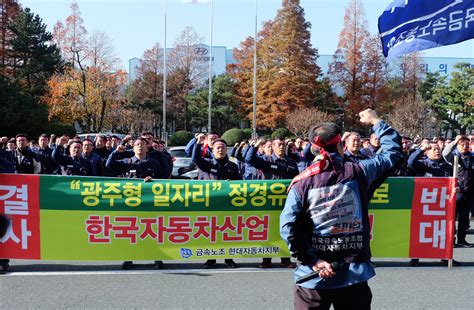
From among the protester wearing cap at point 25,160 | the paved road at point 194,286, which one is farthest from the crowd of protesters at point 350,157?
the protester wearing cap at point 25,160

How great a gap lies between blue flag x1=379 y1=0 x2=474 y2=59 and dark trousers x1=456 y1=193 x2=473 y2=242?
164 inches

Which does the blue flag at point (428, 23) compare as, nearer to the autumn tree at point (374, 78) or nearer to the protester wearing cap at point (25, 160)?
the protester wearing cap at point (25, 160)

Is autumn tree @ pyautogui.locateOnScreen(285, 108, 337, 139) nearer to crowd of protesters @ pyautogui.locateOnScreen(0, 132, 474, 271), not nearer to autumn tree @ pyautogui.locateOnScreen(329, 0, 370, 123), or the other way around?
autumn tree @ pyautogui.locateOnScreen(329, 0, 370, 123)

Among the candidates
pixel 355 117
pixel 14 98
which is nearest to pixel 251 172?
pixel 14 98

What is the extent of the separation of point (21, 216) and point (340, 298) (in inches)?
193

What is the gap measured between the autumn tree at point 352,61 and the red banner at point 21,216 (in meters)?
38.6

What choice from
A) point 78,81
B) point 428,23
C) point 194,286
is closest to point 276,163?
point 194,286

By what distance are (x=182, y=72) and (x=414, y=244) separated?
41873 mm

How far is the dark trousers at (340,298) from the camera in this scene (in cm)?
308

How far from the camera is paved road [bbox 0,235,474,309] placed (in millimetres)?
5227

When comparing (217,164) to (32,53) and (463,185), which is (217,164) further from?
(32,53)

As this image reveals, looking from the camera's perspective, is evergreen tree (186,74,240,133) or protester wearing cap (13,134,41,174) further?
evergreen tree (186,74,240,133)

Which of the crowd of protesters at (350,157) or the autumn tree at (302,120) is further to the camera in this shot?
the autumn tree at (302,120)

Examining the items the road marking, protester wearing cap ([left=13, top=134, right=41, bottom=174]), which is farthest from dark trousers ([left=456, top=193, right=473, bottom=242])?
protester wearing cap ([left=13, top=134, right=41, bottom=174])
